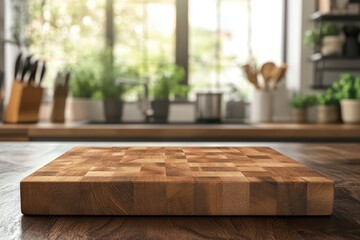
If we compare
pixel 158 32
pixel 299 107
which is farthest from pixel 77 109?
pixel 299 107

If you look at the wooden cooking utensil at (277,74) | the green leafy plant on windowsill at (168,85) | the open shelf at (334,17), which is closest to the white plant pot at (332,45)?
the open shelf at (334,17)

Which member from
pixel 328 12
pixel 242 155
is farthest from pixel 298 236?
pixel 328 12

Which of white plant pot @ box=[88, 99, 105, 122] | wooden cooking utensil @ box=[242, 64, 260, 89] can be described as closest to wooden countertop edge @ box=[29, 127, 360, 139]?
wooden cooking utensil @ box=[242, 64, 260, 89]

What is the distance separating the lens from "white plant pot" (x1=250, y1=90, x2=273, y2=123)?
3.01 m

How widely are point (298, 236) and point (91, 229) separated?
19 cm

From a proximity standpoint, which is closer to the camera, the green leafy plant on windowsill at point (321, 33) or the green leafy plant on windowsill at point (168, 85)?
the green leafy plant on windowsill at point (321, 33)

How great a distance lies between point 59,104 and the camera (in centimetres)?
→ 287

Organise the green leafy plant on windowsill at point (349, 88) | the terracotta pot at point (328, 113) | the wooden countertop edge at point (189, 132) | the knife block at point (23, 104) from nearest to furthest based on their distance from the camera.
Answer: the wooden countertop edge at point (189, 132)
the knife block at point (23, 104)
the green leafy plant on windowsill at point (349, 88)
the terracotta pot at point (328, 113)

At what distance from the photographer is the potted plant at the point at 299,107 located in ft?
9.78

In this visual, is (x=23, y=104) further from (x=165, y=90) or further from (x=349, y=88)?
(x=349, y=88)

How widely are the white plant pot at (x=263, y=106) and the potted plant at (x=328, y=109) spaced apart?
0.28m

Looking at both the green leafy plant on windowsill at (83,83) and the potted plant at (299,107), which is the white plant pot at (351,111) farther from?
the green leafy plant on windowsill at (83,83)

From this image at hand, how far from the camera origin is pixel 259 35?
3.46 metres

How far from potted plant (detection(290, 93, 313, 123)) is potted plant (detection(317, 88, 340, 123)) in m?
0.09
